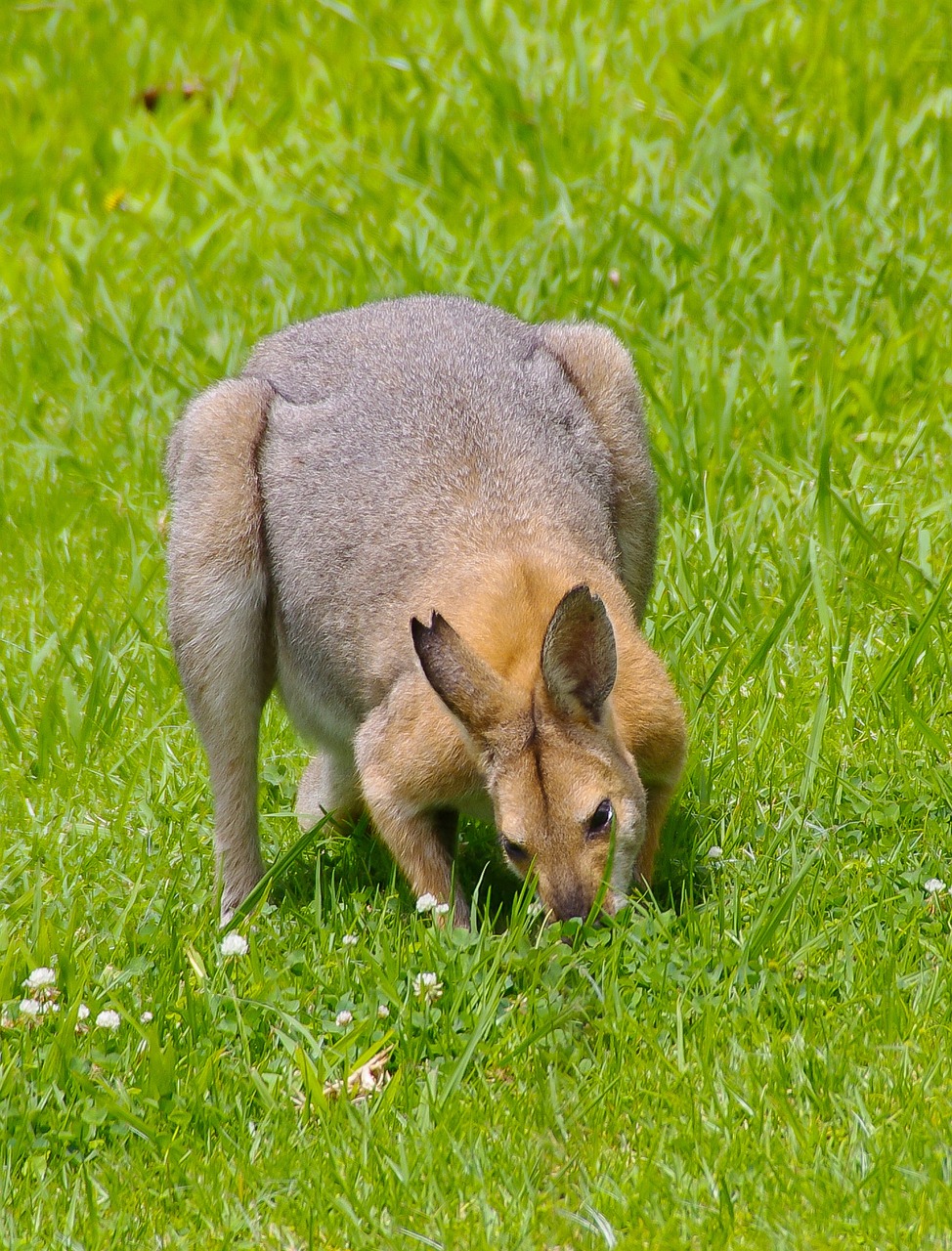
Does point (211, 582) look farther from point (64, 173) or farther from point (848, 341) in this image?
point (64, 173)

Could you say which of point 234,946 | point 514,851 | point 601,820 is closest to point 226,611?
point 234,946

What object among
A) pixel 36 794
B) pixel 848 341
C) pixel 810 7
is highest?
pixel 810 7

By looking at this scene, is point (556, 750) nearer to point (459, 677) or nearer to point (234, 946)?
point (459, 677)

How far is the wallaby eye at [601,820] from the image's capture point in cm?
374

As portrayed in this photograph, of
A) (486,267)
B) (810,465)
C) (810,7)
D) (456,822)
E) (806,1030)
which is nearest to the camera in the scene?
(806,1030)

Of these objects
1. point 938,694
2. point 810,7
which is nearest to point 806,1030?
point 938,694

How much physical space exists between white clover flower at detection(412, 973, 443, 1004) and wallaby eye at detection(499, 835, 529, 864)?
0.32 meters

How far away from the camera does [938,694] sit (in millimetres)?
4789

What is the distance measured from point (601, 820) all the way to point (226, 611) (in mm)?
1399

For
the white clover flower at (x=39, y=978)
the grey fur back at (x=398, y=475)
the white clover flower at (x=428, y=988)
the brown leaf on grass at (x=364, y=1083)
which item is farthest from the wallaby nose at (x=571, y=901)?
the white clover flower at (x=39, y=978)

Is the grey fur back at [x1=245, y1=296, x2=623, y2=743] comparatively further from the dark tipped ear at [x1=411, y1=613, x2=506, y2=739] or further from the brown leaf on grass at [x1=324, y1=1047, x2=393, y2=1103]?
the brown leaf on grass at [x1=324, y1=1047, x2=393, y2=1103]

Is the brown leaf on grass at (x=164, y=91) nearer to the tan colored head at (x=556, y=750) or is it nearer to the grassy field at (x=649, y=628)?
the grassy field at (x=649, y=628)

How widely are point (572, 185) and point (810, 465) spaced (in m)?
1.98

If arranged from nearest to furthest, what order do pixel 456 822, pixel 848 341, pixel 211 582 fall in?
1. pixel 456 822
2. pixel 211 582
3. pixel 848 341
